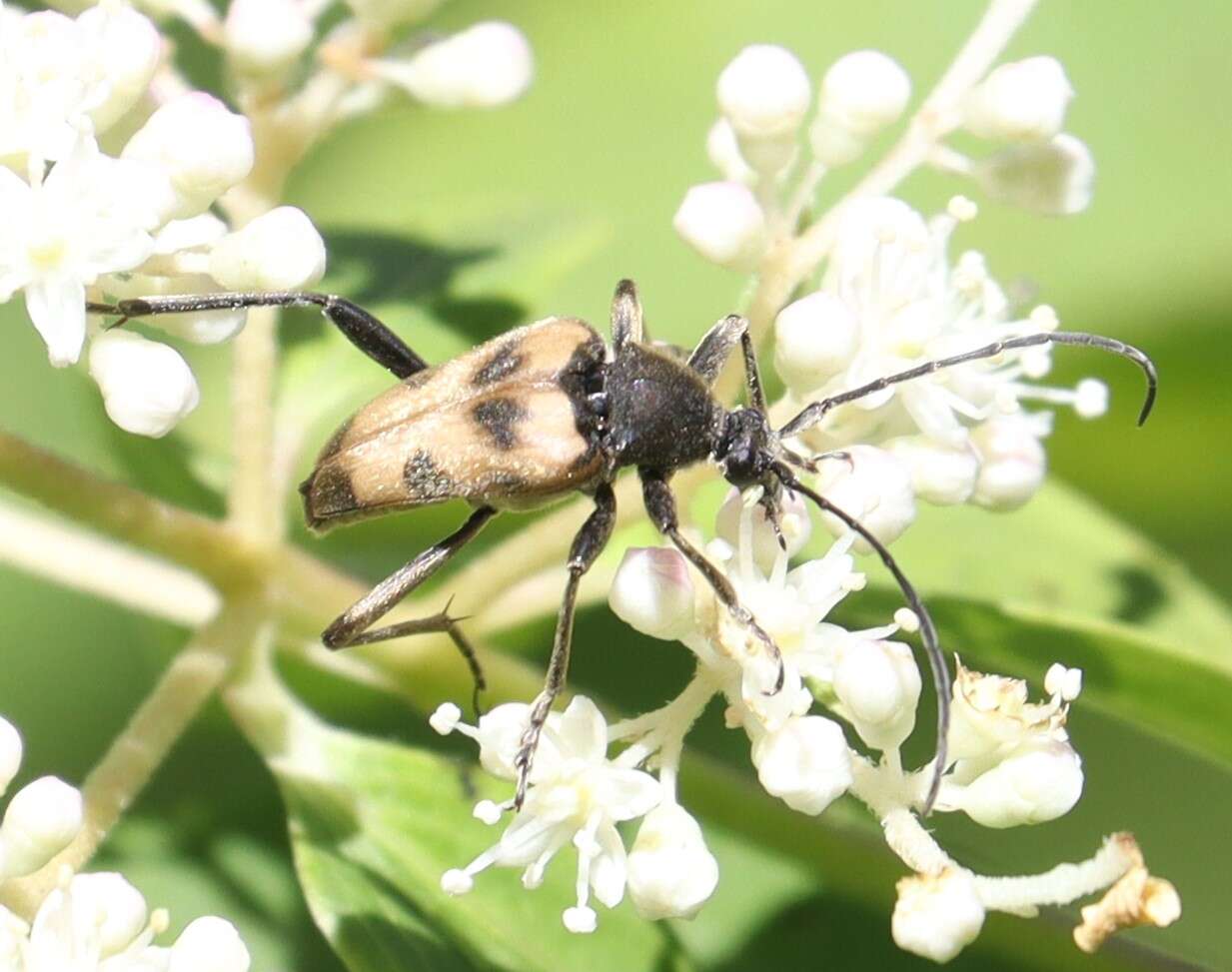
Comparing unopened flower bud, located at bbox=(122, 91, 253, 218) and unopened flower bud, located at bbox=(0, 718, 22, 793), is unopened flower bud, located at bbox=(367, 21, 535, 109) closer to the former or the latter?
unopened flower bud, located at bbox=(122, 91, 253, 218)

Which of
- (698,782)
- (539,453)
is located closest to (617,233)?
(539,453)

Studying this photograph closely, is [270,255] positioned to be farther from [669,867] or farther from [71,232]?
[669,867]

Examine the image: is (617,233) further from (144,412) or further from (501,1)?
(144,412)

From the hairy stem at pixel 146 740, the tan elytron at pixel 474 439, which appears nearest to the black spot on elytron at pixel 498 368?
the tan elytron at pixel 474 439

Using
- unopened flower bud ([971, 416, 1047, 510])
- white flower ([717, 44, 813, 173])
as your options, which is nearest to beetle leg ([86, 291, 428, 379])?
white flower ([717, 44, 813, 173])

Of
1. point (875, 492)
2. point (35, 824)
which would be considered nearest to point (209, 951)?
point (35, 824)

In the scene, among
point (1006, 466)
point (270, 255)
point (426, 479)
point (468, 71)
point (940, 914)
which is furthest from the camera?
point (468, 71)
